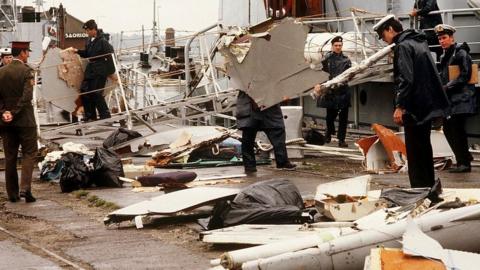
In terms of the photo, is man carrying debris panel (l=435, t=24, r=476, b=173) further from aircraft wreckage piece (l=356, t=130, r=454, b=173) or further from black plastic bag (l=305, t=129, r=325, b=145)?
black plastic bag (l=305, t=129, r=325, b=145)

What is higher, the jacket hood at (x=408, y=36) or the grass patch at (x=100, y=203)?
the jacket hood at (x=408, y=36)

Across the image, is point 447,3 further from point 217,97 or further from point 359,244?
point 359,244

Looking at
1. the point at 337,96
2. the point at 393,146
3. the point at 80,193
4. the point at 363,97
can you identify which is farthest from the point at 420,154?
the point at 363,97

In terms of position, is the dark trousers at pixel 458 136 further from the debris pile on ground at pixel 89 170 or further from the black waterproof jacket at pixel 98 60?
the black waterproof jacket at pixel 98 60

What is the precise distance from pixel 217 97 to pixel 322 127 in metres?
5.29

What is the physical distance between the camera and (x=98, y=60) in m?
19.5

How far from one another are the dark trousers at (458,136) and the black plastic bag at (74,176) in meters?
4.31

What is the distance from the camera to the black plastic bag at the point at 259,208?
30.8 feet

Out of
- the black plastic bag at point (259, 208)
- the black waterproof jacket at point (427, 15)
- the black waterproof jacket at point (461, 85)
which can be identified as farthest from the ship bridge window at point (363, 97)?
the black plastic bag at point (259, 208)

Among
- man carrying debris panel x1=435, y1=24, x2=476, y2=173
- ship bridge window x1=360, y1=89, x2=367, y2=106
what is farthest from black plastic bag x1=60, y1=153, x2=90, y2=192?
ship bridge window x1=360, y1=89, x2=367, y2=106

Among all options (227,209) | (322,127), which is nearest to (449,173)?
(227,209)

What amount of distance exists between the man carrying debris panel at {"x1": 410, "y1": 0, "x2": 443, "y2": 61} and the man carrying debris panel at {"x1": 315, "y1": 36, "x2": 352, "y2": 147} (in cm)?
132

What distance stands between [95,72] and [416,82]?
9929 mm

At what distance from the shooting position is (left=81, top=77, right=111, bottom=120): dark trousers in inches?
773
